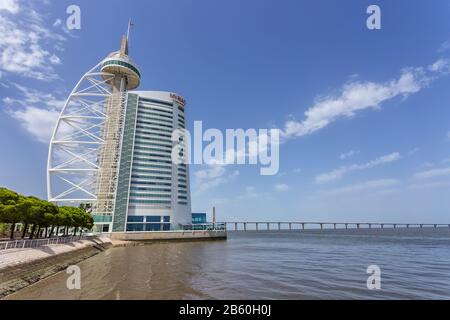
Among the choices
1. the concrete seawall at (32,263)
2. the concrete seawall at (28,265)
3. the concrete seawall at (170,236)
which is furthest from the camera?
the concrete seawall at (170,236)

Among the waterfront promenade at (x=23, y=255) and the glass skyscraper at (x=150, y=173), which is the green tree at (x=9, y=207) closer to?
the waterfront promenade at (x=23, y=255)

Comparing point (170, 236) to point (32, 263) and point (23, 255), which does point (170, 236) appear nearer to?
point (32, 263)

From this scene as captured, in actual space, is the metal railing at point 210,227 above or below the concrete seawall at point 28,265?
above

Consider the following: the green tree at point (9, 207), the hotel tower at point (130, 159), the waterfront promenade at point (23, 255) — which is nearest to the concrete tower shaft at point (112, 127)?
the hotel tower at point (130, 159)

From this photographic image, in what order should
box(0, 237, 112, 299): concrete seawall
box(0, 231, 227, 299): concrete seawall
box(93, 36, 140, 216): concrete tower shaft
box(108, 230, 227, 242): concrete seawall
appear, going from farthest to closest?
box(93, 36, 140, 216): concrete tower shaft
box(108, 230, 227, 242): concrete seawall
box(0, 231, 227, 299): concrete seawall
box(0, 237, 112, 299): concrete seawall

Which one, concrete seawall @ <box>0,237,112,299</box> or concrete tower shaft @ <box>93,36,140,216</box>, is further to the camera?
concrete tower shaft @ <box>93,36,140,216</box>

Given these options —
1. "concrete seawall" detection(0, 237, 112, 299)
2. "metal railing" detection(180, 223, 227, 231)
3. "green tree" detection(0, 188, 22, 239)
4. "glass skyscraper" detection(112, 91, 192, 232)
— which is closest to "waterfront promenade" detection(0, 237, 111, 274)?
"concrete seawall" detection(0, 237, 112, 299)

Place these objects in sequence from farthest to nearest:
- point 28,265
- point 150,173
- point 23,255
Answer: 1. point 150,173
2. point 23,255
3. point 28,265

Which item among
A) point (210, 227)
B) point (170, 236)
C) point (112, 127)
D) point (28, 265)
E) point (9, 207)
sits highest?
point (112, 127)

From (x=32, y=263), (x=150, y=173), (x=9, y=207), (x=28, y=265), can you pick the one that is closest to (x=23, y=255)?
(x=32, y=263)

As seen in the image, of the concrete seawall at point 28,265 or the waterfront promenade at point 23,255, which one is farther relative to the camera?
the waterfront promenade at point 23,255

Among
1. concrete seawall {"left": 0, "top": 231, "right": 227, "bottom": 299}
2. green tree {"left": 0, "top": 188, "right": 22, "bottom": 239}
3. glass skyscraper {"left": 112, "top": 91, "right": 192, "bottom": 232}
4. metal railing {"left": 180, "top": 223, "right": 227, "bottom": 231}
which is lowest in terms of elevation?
concrete seawall {"left": 0, "top": 231, "right": 227, "bottom": 299}

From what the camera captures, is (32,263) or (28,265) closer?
(28,265)

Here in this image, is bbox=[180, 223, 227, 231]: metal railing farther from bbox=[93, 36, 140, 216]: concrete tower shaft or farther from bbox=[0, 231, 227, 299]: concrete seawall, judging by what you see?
bbox=[0, 231, 227, 299]: concrete seawall
